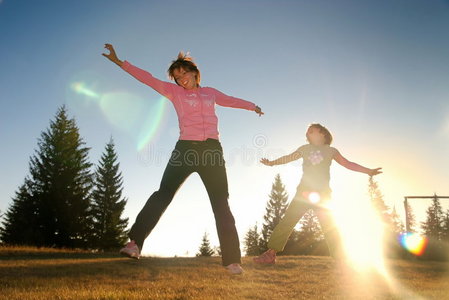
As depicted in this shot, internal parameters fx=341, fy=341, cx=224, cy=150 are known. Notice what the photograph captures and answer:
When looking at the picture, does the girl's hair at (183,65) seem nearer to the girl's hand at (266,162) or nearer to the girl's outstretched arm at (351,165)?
the girl's hand at (266,162)

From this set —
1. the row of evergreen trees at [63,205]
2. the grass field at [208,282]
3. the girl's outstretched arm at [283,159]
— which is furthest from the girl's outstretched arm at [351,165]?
the row of evergreen trees at [63,205]

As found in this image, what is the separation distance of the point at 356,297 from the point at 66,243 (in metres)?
30.8

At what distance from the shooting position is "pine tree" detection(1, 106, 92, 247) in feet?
99.8

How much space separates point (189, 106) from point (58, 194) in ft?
103

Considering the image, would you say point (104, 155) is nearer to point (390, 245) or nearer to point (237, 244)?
point (390, 245)

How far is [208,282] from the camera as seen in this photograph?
23.9 ft

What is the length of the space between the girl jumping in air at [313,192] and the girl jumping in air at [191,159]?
1.83 metres

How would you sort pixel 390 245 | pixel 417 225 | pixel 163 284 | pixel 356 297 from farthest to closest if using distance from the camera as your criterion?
pixel 417 225 → pixel 390 245 → pixel 163 284 → pixel 356 297

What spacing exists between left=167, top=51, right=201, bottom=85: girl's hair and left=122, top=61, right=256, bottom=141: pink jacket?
0.85ft

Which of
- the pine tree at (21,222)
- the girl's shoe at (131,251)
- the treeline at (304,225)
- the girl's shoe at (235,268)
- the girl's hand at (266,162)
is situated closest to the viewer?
the girl's shoe at (131,251)

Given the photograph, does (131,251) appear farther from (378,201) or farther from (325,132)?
(378,201)

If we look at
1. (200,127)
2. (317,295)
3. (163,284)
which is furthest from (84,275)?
(200,127)

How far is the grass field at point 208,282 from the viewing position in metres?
5.72

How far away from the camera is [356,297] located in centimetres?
565
